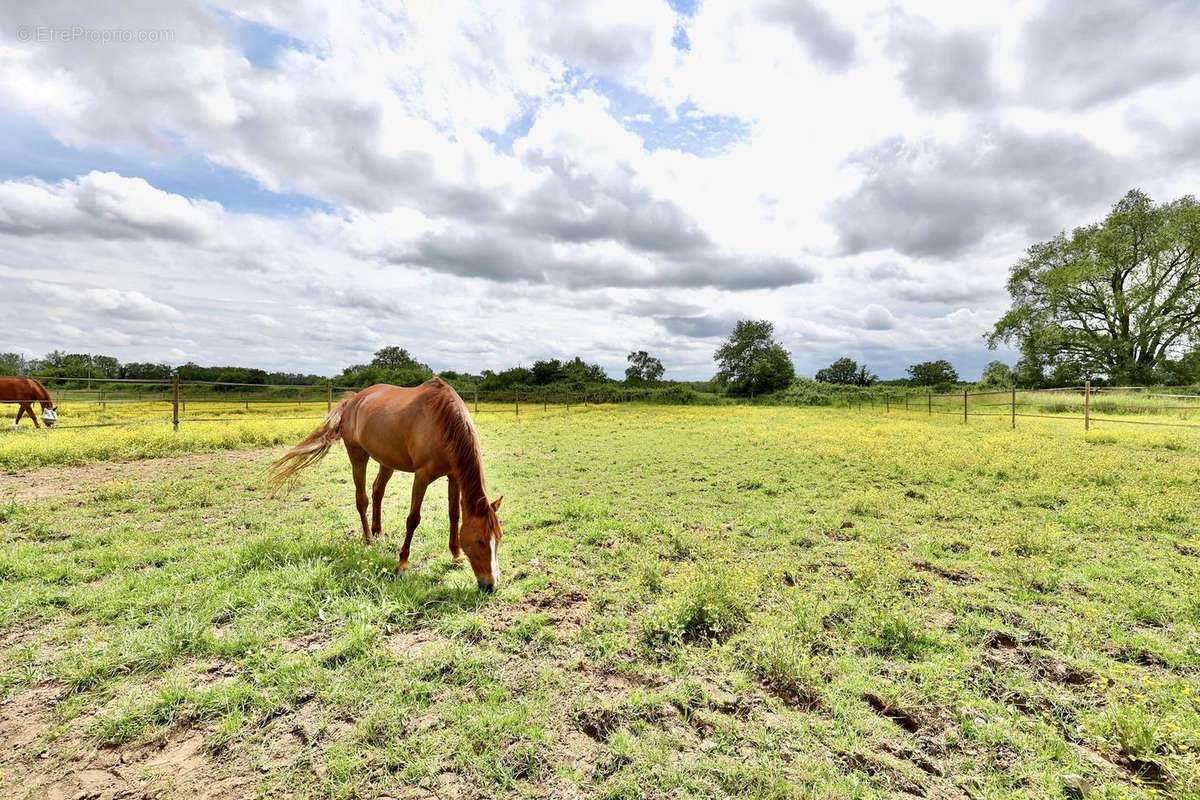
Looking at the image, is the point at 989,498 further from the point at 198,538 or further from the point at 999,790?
the point at 198,538

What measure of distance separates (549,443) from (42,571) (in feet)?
37.0

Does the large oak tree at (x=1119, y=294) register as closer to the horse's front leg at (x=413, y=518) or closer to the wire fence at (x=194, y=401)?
the wire fence at (x=194, y=401)

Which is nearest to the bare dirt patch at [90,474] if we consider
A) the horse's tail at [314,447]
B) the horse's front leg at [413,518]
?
the horse's tail at [314,447]

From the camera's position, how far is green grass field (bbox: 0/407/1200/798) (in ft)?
7.32

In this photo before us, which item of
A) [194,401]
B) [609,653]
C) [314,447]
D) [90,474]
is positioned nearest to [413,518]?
[314,447]

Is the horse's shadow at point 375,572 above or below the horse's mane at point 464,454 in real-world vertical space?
below

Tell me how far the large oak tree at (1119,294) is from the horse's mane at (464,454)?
41844 millimetres

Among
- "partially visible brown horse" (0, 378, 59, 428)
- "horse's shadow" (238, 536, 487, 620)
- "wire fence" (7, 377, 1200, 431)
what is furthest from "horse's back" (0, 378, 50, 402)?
"horse's shadow" (238, 536, 487, 620)

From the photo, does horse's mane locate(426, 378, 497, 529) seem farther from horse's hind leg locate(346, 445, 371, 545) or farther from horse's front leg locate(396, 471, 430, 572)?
horse's hind leg locate(346, 445, 371, 545)

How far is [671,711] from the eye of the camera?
8.72 ft

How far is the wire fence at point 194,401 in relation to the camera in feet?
49.0

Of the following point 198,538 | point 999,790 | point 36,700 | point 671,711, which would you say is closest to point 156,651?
point 36,700

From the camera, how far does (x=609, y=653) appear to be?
319 cm

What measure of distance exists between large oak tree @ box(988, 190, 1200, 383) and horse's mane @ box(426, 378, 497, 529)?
137 ft
